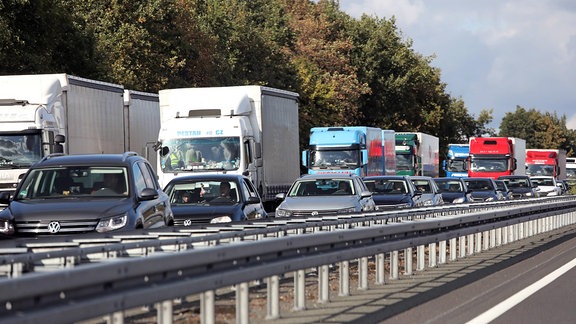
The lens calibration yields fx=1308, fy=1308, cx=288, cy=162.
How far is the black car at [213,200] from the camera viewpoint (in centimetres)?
2170

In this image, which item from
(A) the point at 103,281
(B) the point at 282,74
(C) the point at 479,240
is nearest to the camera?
(A) the point at 103,281

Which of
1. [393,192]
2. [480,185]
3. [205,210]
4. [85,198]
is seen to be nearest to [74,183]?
[85,198]

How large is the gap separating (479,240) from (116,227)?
8.03 meters

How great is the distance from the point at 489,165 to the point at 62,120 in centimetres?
3759

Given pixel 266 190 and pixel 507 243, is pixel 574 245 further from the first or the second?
pixel 266 190

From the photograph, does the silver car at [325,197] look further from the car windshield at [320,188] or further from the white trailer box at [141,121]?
the white trailer box at [141,121]

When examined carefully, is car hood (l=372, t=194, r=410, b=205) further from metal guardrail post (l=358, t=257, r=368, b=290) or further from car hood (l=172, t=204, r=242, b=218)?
metal guardrail post (l=358, t=257, r=368, b=290)

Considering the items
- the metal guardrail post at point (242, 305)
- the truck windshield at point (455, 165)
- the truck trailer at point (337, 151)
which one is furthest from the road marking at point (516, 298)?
the truck windshield at point (455, 165)

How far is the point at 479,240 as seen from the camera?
22.5m

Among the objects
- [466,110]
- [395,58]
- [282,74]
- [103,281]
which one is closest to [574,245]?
[103,281]

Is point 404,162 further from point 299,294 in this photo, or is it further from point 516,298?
point 299,294

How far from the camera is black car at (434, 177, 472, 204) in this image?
3900 centimetres

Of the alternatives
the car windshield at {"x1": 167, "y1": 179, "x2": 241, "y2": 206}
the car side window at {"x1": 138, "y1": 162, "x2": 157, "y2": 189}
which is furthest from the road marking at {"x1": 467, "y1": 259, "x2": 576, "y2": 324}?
the car windshield at {"x1": 167, "y1": 179, "x2": 241, "y2": 206}

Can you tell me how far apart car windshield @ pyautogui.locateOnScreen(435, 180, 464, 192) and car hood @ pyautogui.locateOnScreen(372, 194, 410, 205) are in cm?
801
